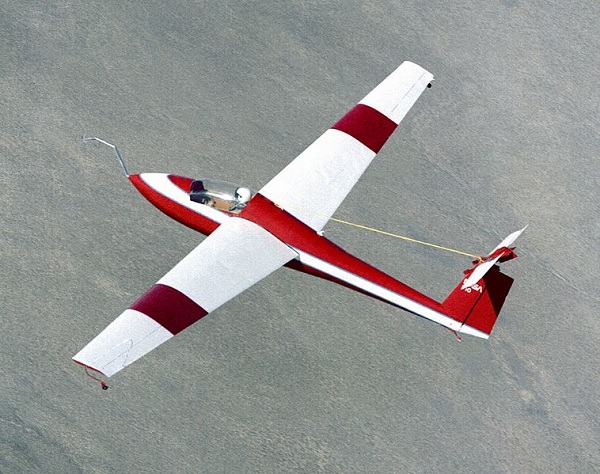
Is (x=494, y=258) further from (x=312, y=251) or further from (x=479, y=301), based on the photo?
(x=312, y=251)

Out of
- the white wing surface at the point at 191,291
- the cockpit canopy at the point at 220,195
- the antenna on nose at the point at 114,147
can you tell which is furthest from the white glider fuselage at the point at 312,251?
the antenna on nose at the point at 114,147

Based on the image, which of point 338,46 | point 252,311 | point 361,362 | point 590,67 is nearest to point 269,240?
point 252,311

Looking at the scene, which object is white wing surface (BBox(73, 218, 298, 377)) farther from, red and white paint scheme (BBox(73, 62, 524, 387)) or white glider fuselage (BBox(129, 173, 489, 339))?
white glider fuselage (BBox(129, 173, 489, 339))

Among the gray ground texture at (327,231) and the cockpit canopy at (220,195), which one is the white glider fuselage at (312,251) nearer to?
the cockpit canopy at (220,195)

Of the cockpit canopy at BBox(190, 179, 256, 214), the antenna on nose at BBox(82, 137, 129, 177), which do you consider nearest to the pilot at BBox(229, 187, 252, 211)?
the cockpit canopy at BBox(190, 179, 256, 214)

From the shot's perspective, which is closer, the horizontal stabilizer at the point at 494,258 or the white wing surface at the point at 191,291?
the white wing surface at the point at 191,291

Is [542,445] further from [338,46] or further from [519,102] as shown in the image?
[338,46]
